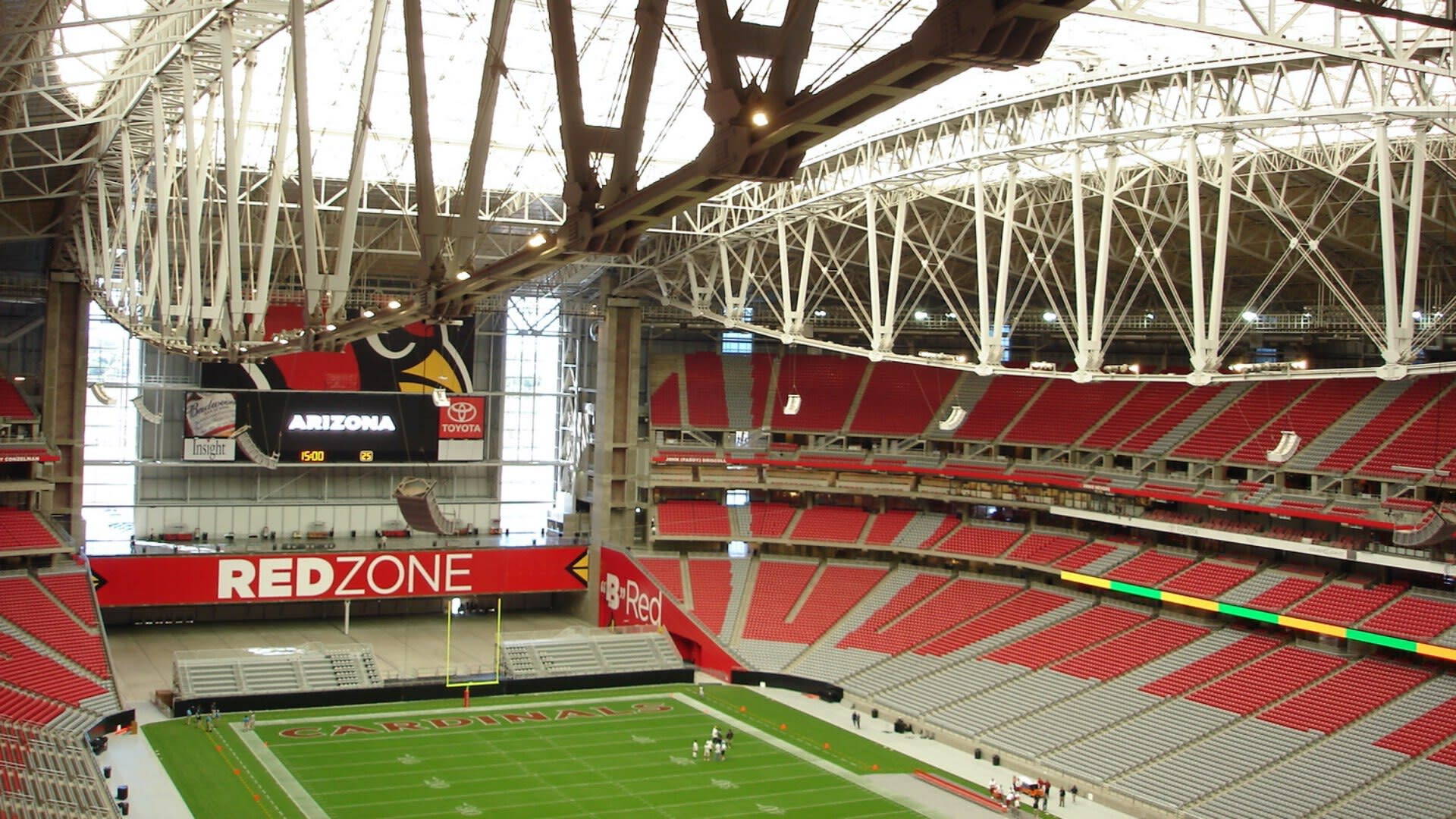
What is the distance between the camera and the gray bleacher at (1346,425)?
41.8 meters

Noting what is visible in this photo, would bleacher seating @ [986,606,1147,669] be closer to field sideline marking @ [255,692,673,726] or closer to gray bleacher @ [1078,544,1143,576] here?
gray bleacher @ [1078,544,1143,576]

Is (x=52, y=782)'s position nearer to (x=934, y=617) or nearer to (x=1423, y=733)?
(x=934, y=617)

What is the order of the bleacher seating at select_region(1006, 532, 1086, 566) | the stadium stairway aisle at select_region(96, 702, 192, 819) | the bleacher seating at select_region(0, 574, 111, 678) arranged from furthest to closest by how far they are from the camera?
the bleacher seating at select_region(1006, 532, 1086, 566) → the bleacher seating at select_region(0, 574, 111, 678) → the stadium stairway aisle at select_region(96, 702, 192, 819)

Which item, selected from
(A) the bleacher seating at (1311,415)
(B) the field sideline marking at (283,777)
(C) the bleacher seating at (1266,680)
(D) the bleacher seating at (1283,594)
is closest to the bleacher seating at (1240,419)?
(A) the bleacher seating at (1311,415)

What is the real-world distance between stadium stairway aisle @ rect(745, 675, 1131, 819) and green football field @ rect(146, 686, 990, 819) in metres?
0.73

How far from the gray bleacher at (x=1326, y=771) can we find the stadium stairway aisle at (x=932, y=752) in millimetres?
2662

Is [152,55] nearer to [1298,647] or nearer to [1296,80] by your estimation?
[1296,80]

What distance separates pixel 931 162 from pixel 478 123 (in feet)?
68.5

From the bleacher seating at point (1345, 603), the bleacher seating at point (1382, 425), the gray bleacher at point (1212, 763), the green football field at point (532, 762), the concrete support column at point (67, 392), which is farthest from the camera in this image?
the concrete support column at point (67, 392)

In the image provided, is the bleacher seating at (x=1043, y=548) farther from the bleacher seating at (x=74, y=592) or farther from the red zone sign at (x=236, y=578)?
the bleacher seating at (x=74, y=592)

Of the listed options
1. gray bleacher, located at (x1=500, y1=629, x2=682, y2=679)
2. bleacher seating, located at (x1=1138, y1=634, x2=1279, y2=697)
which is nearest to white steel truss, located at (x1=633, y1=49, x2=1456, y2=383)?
bleacher seating, located at (x1=1138, y1=634, x2=1279, y2=697)

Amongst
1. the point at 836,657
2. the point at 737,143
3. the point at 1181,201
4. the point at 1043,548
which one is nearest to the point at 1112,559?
the point at 1043,548

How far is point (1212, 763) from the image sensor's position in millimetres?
34250

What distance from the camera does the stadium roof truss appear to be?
10469 mm
